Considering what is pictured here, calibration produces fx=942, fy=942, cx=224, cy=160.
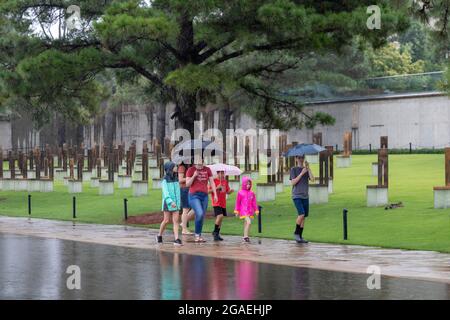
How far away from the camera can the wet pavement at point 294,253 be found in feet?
50.4

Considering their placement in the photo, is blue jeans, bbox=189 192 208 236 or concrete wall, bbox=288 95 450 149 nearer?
blue jeans, bbox=189 192 208 236

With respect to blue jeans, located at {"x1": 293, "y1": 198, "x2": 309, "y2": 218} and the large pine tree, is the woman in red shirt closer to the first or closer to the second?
blue jeans, located at {"x1": 293, "y1": 198, "x2": 309, "y2": 218}

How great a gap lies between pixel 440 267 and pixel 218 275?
12.2ft

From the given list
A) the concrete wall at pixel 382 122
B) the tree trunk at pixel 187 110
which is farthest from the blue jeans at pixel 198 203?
the concrete wall at pixel 382 122

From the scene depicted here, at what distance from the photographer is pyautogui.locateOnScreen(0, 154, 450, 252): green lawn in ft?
67.4

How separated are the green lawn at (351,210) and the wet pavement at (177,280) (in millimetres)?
4485

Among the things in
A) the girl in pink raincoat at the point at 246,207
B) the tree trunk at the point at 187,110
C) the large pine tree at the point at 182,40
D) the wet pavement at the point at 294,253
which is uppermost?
the large pine tree at the point at 182,40

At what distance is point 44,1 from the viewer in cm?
2919

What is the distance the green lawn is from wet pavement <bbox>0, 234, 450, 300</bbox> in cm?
449

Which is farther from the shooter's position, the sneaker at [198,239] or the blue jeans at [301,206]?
the sneaker at [198,239]

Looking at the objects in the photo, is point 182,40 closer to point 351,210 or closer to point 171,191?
point 351,210

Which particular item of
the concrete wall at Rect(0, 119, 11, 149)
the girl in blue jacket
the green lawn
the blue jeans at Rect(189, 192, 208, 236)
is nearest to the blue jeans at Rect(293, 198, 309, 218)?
the green lawn

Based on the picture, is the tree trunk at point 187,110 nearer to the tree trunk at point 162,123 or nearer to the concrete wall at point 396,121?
the concrete wall at point 396,121

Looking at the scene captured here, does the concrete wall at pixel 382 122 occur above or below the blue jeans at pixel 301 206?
above
